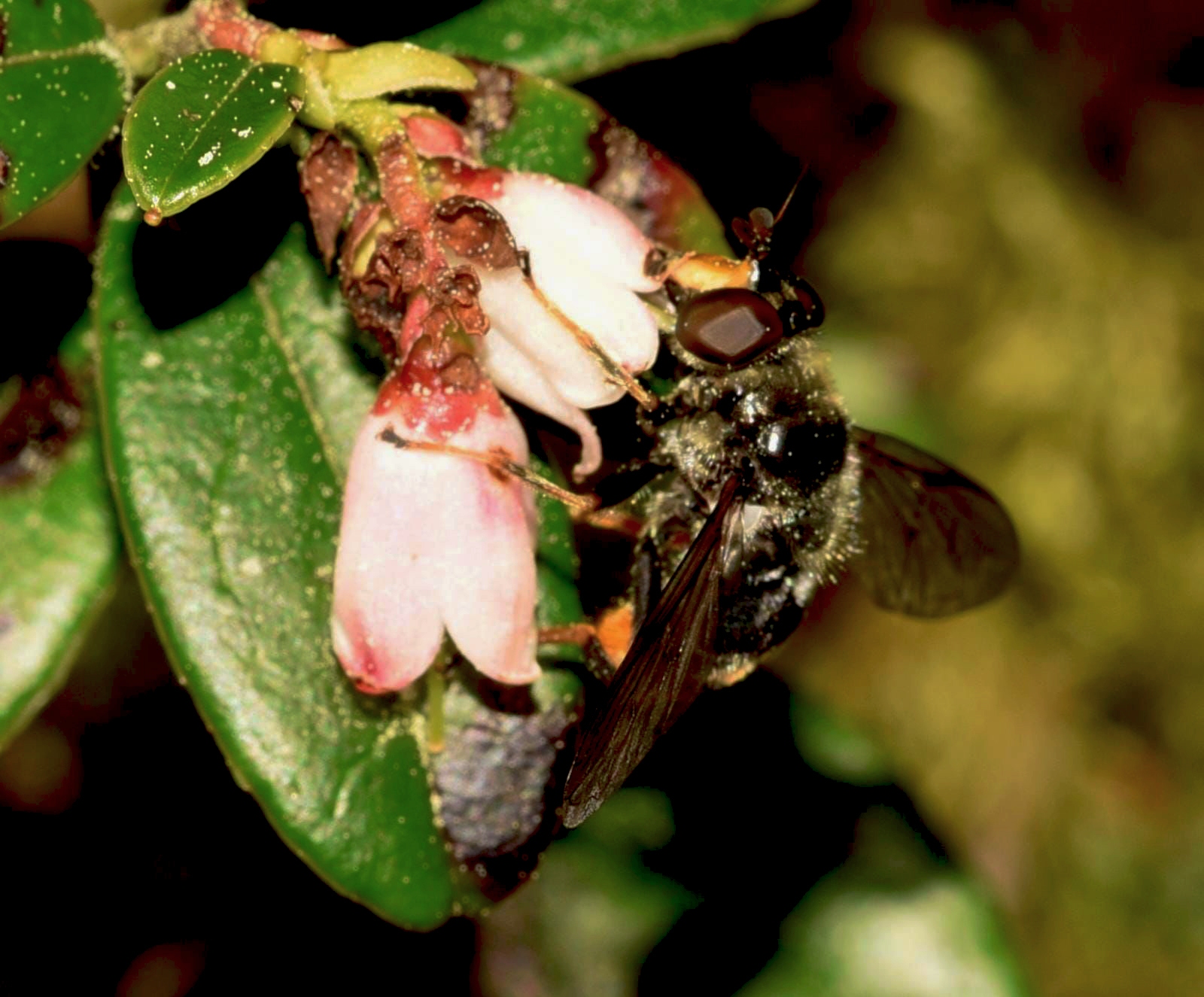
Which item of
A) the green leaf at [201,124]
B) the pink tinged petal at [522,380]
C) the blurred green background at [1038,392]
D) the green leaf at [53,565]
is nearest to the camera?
the green leaf at [201,124]

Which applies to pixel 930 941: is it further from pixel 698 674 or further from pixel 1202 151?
pixel 1202 151

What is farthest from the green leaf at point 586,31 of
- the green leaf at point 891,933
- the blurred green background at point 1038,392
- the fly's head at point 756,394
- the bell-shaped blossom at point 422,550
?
the green leaf at point 891,933

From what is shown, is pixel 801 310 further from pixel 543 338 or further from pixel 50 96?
pixel 50 96

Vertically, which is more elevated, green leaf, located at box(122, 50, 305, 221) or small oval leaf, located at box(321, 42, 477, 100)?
green leaf, located at box(122, 50, 305, 221)

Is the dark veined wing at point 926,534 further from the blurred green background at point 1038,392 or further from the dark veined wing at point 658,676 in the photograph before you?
the blurred green background at point 1038,392

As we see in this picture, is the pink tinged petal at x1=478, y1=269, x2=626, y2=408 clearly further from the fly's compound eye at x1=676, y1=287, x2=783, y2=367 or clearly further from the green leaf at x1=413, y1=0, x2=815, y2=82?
the green leaf at x1=413, y1=0, x2=815, y2=82

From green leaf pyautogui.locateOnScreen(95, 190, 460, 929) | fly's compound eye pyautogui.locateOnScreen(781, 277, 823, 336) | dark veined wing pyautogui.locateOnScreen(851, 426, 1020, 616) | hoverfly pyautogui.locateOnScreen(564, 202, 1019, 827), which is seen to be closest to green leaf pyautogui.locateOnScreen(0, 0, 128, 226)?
green leaf pyautogui.locateOnScreen(95, 190, 460, 929)
